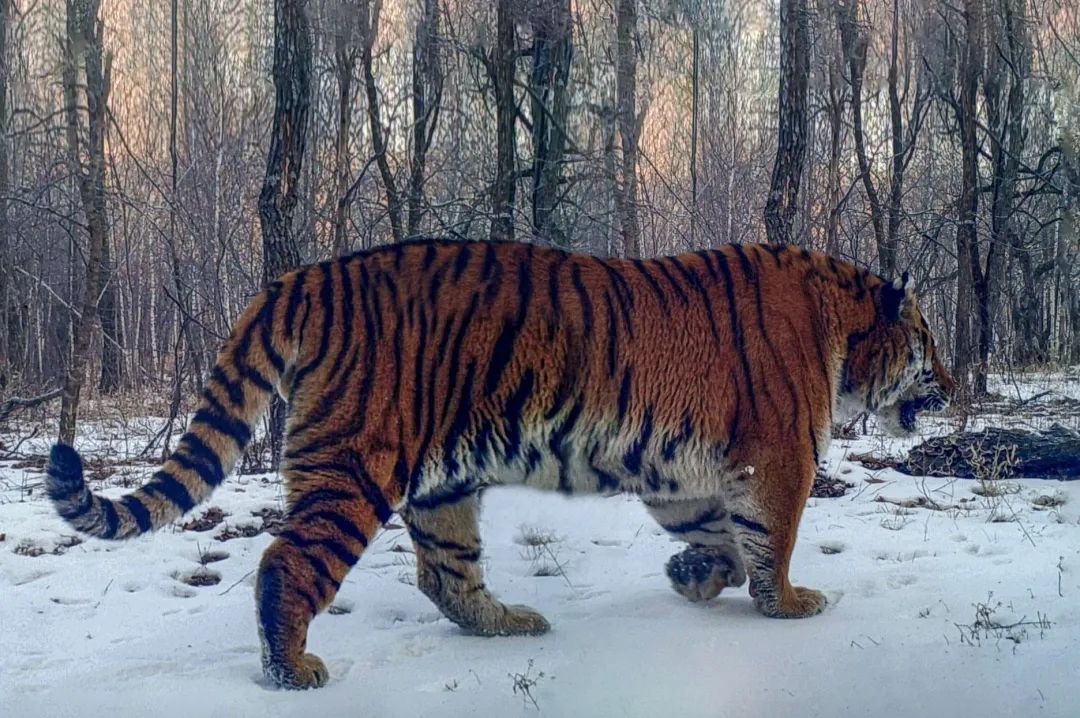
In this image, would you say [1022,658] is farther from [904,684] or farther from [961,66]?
[961,66]

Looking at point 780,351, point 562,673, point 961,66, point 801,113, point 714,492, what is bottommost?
point 562,673

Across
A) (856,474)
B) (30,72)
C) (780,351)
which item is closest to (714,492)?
(780,351)

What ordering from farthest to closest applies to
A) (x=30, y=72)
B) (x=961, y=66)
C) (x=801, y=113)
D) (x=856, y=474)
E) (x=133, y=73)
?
(x=133, y=73)
(x=30, y=72)
(x=961, y=66)
(x=801, y=113)
(x=856, y=474)

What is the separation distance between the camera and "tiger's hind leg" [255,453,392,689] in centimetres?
356

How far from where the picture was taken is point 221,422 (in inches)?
148

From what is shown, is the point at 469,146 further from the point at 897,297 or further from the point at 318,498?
the point at 318,498

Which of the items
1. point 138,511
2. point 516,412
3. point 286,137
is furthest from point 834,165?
point 138,511

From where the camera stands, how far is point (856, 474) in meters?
→ 7.35

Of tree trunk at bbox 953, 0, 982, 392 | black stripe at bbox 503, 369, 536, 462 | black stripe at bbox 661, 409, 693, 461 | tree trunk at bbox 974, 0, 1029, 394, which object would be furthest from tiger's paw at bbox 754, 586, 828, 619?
tree trunk at bbox 974, 0, 1029, 394

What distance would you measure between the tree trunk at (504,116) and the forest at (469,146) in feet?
0.08

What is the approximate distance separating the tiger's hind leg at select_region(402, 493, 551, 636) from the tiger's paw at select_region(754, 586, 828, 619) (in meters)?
0.92

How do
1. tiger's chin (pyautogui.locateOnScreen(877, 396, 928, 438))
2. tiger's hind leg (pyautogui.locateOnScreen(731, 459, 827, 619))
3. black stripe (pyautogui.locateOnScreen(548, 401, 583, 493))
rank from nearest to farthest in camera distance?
black stripe (pyautogui.locateOnScreen(548, 401, 583, 493)) < tiger's hind leg (pyautogui.locateOnScreen(731, 459, 827, 619)) < tiger's chin (pyautogui.locateOnScreen(877, 396, 928, 438))

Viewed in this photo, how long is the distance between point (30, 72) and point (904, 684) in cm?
1854

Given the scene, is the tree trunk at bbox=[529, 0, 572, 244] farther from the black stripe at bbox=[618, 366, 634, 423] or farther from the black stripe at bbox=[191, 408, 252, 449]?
the black stripe at bbox=[191, 408, 252, 449]
